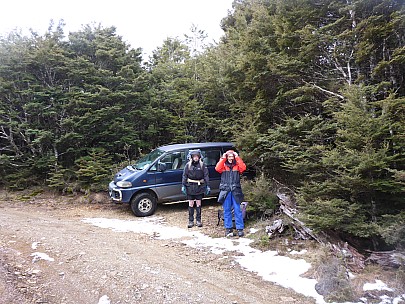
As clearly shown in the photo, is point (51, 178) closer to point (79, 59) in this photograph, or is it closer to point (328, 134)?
point (79, 59)

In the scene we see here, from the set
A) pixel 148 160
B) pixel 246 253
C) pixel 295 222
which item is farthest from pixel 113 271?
pixel 148 160

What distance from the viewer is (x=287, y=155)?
19.5ft

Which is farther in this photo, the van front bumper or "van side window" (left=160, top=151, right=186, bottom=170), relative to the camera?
"van side window" (left=160, top=151, right=186, bottom=170)

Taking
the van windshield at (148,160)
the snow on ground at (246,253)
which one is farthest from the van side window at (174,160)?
the snow on ground at (246,253)

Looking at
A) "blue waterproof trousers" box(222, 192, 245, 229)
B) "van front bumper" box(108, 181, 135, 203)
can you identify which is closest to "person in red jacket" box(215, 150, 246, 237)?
"blue waterproof trousers" box(222, 192, 245, 229)

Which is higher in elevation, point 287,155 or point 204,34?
point 204,34

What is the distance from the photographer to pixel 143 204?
315 inches

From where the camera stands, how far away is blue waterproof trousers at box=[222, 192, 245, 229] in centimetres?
618

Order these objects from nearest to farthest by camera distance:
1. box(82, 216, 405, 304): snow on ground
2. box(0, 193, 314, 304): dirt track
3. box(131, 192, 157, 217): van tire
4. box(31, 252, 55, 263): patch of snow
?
box(0, 193, 314, 304): dirt track, box(82, 216, 405, 304): snow on ground, box(31, 252, 55, 263): patch of snow, box(131, 192, 157, 217): van tire

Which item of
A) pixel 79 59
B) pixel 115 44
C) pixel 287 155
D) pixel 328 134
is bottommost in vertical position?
pixel 287 155

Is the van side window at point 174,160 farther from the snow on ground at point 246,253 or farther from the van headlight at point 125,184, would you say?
the snow on ground at point 246,253

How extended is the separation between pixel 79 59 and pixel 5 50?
238 centimetres

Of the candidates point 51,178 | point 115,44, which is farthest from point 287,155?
point 115,44

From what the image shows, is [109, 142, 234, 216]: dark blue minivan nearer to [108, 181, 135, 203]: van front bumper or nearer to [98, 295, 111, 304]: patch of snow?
[108, 181, 135, 203]: van front bumper
